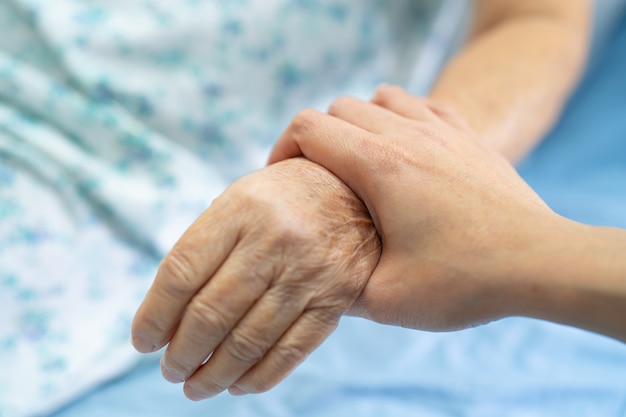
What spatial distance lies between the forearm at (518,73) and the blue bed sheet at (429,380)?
0.28m

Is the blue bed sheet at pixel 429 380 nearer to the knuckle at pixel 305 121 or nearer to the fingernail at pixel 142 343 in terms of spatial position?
the fingernail at pixel 142 343

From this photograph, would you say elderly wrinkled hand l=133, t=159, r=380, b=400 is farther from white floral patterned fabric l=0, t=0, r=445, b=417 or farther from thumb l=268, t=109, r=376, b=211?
white floral patterned fabric l=0, t=0, r=445, b=417

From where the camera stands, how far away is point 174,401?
0.78 metres

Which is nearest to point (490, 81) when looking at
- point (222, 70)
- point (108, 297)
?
point (222, 70)

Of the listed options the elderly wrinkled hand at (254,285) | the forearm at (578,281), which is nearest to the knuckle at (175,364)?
the elderly wrinkled hand at (254,285)

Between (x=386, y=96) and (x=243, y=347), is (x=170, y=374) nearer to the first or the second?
(x=243, y=347)

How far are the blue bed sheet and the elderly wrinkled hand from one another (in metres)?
0.22

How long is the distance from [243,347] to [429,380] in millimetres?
337

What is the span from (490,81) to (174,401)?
2.09 feet

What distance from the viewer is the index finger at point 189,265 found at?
52 centimetres

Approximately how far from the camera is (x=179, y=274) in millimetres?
515

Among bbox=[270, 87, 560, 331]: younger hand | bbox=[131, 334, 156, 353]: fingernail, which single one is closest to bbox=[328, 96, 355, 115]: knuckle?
bbox=[270, 87, 560, 331]: younger hand

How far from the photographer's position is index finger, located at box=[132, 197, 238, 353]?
0.52 m

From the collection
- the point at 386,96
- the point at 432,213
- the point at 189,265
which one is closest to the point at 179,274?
the point at 189,265
